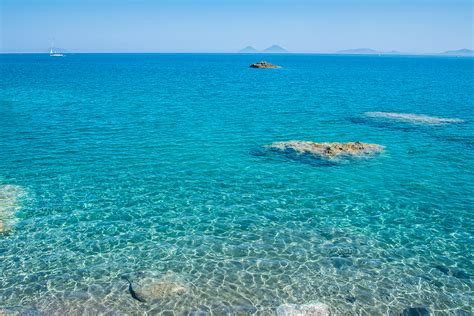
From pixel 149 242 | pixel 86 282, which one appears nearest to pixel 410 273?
pixel 149 242

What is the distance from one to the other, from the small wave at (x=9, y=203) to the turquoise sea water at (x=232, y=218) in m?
0.18

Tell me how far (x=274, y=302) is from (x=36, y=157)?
3377cm

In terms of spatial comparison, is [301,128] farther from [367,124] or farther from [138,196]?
[138,196]

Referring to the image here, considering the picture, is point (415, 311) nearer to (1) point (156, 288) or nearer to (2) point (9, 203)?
(1) point (156, 288)

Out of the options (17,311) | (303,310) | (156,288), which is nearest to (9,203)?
(17,311)

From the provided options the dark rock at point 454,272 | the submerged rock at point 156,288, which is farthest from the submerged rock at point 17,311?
the dark rock at point 454,272

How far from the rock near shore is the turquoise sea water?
67.4 inches

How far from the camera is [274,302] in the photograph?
20734 millimetres

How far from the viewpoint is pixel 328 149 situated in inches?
1757

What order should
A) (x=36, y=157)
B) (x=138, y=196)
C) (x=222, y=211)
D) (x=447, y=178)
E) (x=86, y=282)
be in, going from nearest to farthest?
(x=86, y=282)
(x=222, y=211)
(x=138, y=196)
(x=447, y=178)
(x=36, y=157)

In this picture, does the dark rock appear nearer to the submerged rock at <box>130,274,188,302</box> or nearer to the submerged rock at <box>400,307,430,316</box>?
the submerged rock at <box>400,307,430,316</box>

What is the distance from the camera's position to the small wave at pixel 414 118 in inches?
2438

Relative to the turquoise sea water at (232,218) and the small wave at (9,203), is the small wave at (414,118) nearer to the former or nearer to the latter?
the turquoise sea water at (232,218)

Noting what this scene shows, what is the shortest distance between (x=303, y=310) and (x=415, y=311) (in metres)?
6.06
